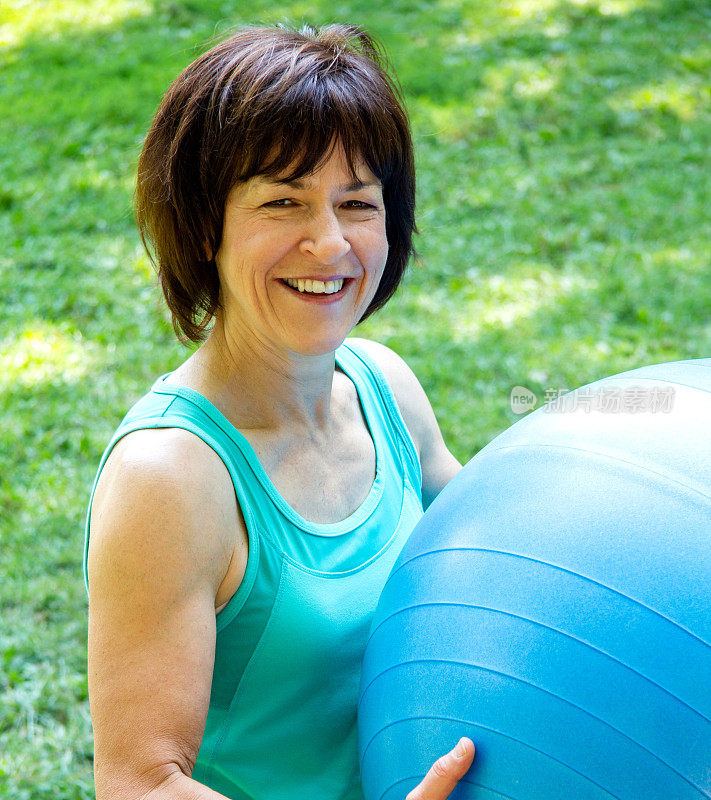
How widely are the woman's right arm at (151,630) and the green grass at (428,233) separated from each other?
1.48 metres

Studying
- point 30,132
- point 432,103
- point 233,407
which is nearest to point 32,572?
point 233,407

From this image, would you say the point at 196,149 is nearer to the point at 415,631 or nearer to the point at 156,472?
the point at 156,472

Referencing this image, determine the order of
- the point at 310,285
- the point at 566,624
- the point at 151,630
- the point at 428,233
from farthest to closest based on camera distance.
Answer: the point at 428,233 → the point at 310,285 → the point at 151,630 → the point at 566,624

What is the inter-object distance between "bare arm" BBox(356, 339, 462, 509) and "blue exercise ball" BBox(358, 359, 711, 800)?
2.27 feet

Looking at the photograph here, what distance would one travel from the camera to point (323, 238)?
1.74 metres

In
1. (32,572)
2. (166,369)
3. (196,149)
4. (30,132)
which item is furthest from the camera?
(30,132)

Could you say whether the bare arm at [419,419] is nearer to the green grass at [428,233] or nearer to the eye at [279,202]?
the eye at [279,202]

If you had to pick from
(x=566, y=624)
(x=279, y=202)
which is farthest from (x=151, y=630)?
(x=279, y=202)

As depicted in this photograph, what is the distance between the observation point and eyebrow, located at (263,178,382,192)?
5.60 feet

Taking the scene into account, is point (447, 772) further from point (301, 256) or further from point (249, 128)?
point (249, 128)

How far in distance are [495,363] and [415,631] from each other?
11.1ft

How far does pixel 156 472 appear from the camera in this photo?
159 centimetres

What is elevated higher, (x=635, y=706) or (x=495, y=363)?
(x=635, y=706)

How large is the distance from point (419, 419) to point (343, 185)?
30.1 inches
